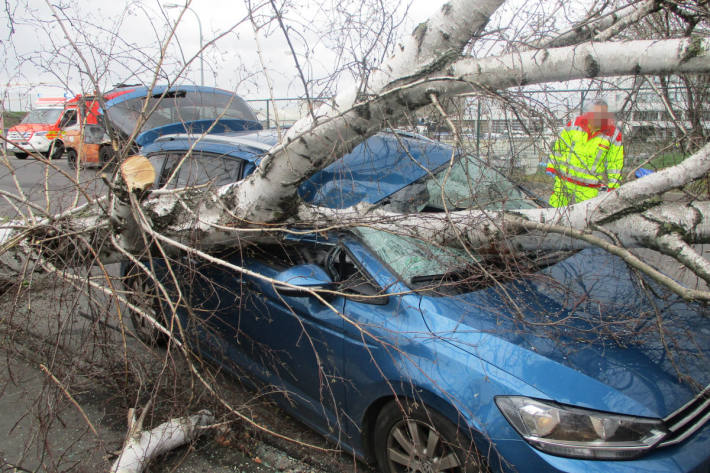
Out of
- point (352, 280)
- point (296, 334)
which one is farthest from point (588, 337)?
point (296, 334)

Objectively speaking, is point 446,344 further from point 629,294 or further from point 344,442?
point 629,294

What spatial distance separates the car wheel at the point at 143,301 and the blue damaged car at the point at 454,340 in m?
0.03

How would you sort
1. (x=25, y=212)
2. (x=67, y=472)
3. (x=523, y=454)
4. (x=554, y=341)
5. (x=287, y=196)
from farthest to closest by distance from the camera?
(x=25, y=212) → (x=287, y=196) → (x=67, y=472) → (x=554, y=341) → (x=523, y=454)

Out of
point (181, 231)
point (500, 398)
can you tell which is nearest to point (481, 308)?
point (500, 398)

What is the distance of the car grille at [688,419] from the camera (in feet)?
6.30

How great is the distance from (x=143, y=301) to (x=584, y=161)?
286 centimetres

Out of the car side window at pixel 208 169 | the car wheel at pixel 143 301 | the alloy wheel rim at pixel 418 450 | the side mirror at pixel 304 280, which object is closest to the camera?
the alloy wheel rim at pixel 418 450

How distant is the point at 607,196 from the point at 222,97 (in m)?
3.34

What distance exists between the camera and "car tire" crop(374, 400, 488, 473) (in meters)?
2.05

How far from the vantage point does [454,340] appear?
216 centimetres

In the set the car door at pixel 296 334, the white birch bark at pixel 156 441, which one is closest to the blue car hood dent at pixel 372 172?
the car door at pixel 296 334

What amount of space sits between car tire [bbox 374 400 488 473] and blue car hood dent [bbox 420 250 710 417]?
371 mm

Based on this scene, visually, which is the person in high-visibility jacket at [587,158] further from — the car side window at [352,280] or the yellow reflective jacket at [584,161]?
the car side window at [352,280]

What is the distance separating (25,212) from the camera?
3.41 metres
